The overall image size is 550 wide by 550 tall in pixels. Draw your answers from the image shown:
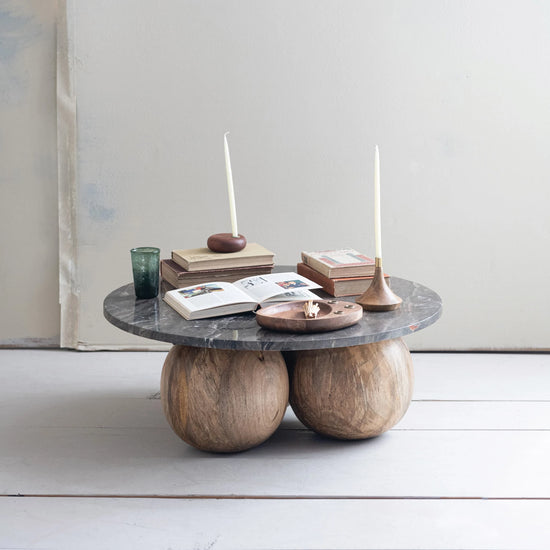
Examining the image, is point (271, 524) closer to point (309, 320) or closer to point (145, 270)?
point (309, 320)

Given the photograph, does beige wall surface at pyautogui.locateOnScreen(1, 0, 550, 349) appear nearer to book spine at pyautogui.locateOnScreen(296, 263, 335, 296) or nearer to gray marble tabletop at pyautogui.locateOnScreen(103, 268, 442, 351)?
book spine at pyautogui.locateOnScreen(296, 263, 335, 296)

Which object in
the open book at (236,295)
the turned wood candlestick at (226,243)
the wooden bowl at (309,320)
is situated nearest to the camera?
the wooden bowl at (309,320)

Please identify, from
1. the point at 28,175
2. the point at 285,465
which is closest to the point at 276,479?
the point at 285,465

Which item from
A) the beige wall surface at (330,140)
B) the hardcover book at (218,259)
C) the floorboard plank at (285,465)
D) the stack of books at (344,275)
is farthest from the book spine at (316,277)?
the beige wall surface at (330,140)

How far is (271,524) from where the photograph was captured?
1.51 meters

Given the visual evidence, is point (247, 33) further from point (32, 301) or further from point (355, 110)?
point (32, 301)

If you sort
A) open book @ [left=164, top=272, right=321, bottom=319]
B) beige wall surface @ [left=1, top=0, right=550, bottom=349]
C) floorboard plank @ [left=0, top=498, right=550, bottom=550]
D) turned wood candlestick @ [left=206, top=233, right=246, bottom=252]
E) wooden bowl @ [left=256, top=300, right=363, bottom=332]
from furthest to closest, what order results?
beige wall surface @ [left=1, top=0, right=550, bottom=349] → turned wood candlestick @ [left=206, top=233, right=246, bottom=252] → open book @ [left=164, top=272, right=321, bottom=319] → wooden bowl @ [left=256, top=300, right=363, bottom=332] → floorboard plank @ [left=0, top=498, right=550, bottom=550]

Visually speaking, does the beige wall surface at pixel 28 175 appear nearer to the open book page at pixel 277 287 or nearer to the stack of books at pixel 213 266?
the stack of books at pixel 213 266

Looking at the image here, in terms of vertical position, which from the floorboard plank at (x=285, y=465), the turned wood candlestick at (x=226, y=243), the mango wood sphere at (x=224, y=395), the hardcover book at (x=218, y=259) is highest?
the turned wood candlestick at (x=226, y=243)

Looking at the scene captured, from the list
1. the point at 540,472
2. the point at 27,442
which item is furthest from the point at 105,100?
the point at 540,472

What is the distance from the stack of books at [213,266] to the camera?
189 centimetres

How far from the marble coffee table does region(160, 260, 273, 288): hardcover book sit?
0.08 meters

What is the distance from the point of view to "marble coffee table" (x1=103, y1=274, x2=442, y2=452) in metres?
1.69

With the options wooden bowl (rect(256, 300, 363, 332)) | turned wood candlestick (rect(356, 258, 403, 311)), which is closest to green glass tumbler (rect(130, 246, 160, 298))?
wooden bowl (rect(256, 300, 363, 332))
